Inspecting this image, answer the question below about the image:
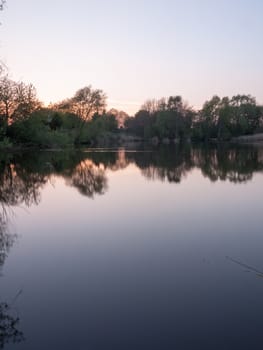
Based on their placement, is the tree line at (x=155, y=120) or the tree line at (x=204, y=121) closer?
the tree line at (x=155, y=120)

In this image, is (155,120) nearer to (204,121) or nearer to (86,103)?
(204,121)

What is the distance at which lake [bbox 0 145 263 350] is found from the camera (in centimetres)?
378

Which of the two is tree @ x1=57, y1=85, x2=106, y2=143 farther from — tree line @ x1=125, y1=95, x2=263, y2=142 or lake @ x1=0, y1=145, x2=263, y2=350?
lake @ x1=0, y1=145, x2=263, y2=350

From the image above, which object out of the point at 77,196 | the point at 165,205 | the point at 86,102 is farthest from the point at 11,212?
the point at 86,102

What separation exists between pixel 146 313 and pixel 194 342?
0.73m

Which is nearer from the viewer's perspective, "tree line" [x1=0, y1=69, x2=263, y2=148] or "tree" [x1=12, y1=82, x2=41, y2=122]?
"tree" [x1=12, y1=82, x2=41, y2=122]

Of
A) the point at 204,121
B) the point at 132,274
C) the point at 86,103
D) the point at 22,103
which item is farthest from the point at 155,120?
the point at 132,274

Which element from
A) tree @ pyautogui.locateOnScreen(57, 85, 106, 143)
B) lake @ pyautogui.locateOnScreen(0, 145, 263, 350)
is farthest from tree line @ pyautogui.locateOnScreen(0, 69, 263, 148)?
lake @ pyautogui.locateOnScreen(0, 145, 263, 350)

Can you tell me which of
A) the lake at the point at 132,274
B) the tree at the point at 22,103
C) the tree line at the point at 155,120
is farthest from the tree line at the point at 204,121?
the lake at the point at 132,274

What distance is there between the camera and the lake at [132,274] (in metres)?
3.78

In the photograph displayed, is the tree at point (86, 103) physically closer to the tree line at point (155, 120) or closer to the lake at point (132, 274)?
the tree line at point (155, 120)

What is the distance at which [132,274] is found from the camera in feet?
17.6

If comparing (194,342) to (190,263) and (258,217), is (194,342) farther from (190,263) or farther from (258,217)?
(258,217)

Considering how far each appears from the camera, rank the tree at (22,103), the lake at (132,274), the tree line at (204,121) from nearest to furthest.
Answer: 1. the lake at (132,274)
2. the tree at (22,103)
3. the tree line at (204,121)
